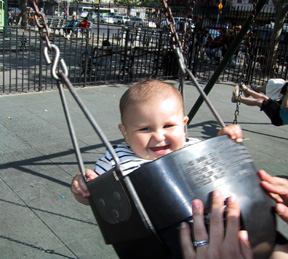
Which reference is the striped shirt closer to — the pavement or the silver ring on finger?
the silver ring on finger

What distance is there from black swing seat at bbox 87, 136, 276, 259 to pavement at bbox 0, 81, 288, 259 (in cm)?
139

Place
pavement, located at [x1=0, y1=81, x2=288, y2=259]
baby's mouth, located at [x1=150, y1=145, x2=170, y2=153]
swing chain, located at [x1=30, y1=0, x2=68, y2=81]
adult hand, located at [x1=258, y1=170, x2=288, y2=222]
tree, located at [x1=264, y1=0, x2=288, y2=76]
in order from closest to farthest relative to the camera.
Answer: adult hand, located at [x1=258, y1=170, x2=288, y2=222], swing chain, located at [x1=30, y1=0, x2=68, y2=81], baby's mouth, located at [x1=150, y1=145, x2=170, y2=153], pavement, located at [x1=0, y1=81, x2=288, y2=259], tree, located at [x1=264, y1=0, x2=288, y2=76]

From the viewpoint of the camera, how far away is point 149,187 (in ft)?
4.01

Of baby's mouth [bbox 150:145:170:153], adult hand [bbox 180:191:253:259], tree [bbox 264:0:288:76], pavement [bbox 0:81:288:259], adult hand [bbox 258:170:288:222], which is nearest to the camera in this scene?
adult hand [bbox 180:191:253:259]

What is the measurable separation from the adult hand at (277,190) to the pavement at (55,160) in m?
1.44

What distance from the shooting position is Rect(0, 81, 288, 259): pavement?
2662 mm

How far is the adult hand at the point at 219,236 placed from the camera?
118 centimetres

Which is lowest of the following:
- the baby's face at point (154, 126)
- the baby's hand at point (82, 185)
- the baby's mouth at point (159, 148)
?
the baby's hand at point (82, 185)

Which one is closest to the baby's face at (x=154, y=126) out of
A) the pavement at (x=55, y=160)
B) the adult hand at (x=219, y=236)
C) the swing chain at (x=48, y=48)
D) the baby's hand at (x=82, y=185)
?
the baby's hand at (x=82, y=185)

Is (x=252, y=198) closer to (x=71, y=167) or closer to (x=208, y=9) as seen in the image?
(x=71, y=167)

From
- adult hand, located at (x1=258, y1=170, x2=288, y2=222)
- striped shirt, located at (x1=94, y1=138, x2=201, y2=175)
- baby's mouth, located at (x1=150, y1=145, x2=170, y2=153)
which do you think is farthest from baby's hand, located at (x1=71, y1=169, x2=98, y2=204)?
adult hand, located at (x1=258, y1=170, x2=288, y2=222)

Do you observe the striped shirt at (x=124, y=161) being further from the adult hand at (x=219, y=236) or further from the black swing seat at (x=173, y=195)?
the adult hand at (x=219, y=236)

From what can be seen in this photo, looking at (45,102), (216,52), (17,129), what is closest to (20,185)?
(17,129)

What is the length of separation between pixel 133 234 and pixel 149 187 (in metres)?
0.17
